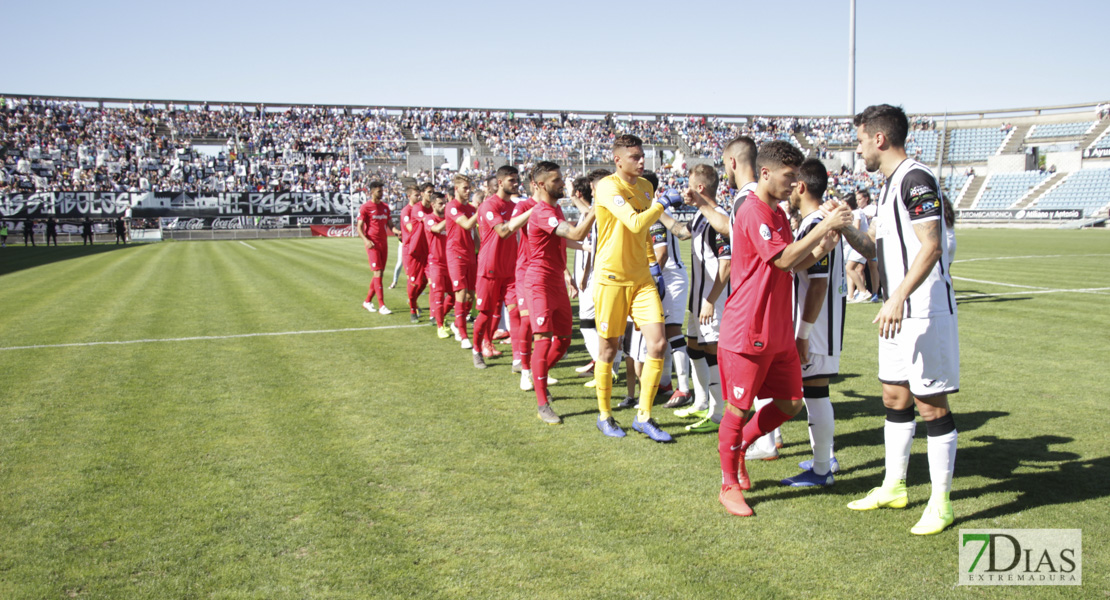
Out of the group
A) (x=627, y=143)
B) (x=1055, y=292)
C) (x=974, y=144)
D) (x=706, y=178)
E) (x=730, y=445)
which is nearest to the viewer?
(x=730, y=445)

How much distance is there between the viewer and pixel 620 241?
5453 millimetres

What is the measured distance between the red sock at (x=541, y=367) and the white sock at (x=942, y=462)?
10.8 feet

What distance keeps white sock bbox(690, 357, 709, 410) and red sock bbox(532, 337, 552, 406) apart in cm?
135

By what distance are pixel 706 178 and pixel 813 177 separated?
863 mm

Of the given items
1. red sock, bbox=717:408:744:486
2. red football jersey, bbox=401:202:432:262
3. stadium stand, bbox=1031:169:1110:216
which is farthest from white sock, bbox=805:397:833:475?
stadium stand, bbox=1031:169:1110:216

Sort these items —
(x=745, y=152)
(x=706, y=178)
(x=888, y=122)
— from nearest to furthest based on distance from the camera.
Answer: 1. (x=888, y=122)
2. (x=745, y=152)
3. (x=706, y=178)

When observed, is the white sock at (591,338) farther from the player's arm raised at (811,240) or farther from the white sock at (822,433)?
the player's arm raised at (811,240)

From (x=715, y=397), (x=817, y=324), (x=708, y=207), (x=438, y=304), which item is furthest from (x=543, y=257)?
(x=438, y=304)

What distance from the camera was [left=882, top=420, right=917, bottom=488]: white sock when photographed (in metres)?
4.12

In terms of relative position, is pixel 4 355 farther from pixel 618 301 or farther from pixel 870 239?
pixel 870 239

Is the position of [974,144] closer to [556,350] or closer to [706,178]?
[556,350]

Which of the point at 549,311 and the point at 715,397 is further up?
the point at 549,311

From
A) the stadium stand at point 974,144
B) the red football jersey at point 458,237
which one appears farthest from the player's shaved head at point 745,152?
the stadium stand at point 974,144

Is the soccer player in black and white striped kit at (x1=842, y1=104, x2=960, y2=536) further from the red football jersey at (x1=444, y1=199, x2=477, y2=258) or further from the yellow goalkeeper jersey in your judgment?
the red football jersey at (x1=444, y1=199, x2=477, y2=258)
